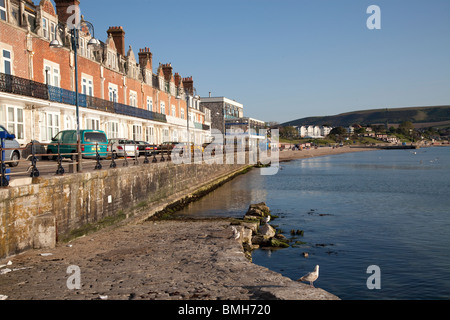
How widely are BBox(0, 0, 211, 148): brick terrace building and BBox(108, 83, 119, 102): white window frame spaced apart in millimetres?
99

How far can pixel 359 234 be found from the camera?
20.3 metres

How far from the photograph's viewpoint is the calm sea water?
13.4 metres

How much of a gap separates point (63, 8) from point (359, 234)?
28.2m

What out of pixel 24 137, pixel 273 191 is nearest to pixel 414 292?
pixel 24 137

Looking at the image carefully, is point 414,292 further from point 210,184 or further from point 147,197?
point 210,184

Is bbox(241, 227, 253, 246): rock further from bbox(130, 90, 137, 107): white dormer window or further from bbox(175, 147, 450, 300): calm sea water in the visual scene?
bbox(130, 90, 137, 107): white dormer window

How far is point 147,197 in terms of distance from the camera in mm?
22234

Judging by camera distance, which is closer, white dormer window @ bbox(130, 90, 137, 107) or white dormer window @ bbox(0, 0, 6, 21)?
white dormer window @ bbox(0, 0, 6, 21)

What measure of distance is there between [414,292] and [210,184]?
27142 millimetres

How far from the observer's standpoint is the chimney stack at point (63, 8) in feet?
104

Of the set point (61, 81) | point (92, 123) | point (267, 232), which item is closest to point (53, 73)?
point (61, 81)

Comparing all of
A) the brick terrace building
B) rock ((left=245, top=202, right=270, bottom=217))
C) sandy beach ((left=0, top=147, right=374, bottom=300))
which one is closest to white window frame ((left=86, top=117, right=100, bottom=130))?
the brick terrace building

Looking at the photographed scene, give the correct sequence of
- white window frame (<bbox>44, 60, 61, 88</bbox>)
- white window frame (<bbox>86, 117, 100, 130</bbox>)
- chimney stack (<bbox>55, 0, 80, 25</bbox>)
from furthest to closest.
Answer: white window frame (<bbox>86, 117, 100, 130</bbox>), chimney stack (<bbox>55, 0, 80, 25</bbox>), white window frame (<bbox>44, 60, 61, 88</bbox>)

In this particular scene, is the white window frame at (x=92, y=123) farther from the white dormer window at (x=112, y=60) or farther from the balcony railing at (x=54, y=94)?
the white dormer window at (x=112, y=60)
